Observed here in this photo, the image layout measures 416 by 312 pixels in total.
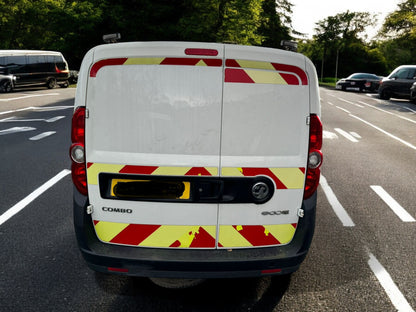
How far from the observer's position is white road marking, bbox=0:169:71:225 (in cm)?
527

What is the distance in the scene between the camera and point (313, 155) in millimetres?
3072

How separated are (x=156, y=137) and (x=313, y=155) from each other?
1.14 m

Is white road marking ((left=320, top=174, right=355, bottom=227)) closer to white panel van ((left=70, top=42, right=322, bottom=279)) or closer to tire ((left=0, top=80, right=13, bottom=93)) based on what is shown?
white panel van ((left=70, top=42, right=322, bottom=279))

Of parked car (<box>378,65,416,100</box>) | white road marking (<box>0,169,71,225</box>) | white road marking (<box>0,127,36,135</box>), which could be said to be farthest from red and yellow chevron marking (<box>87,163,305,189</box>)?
parked car (<box>378,65,416,100</box>)

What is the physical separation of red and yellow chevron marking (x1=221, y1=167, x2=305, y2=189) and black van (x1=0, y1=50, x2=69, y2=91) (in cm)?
2593

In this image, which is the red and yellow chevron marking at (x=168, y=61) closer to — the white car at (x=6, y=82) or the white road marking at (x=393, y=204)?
the white road marking at (x=393, y=204)

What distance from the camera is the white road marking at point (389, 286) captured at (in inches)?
130

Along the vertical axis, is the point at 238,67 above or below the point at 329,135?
above

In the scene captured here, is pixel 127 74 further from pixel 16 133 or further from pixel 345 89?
pixel 345 89

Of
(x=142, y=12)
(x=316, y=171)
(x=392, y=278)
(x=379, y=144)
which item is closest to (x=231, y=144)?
(x=316, y=171)

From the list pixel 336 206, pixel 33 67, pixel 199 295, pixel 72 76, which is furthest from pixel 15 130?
pixel 72 76

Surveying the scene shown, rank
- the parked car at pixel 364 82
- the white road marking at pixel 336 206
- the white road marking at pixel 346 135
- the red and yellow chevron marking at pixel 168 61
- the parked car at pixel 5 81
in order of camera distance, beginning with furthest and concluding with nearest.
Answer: the parked car at pixel 364 82 < the parked car at pixel 5 81 < the white road marking at pixel 346 135 < the white road marking at pixel 336 206 < the red and yellow chevron marking at pixel 168 61

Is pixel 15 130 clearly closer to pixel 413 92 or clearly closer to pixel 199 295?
pixel 199 295

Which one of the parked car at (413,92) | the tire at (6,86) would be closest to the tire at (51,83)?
the tire at (6,86)
